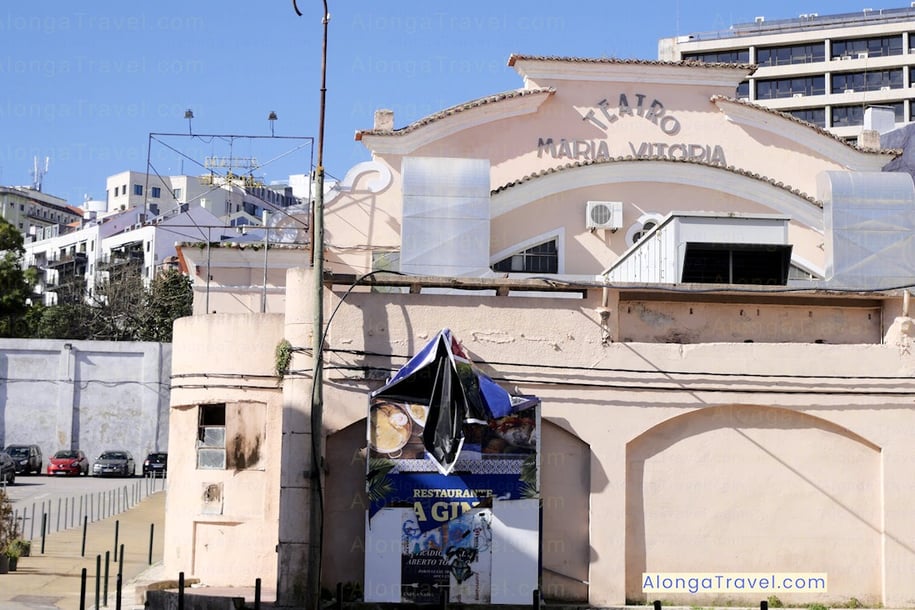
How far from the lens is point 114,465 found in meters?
52.5

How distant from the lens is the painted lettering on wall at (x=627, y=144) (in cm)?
2833

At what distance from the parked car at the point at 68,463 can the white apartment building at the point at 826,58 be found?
45.2 meters

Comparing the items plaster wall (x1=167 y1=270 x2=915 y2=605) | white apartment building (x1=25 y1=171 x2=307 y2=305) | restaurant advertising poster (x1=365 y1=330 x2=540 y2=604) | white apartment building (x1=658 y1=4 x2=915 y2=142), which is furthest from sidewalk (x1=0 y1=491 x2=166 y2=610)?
white apartment building (x1=658 y1=4 x2=915 y2=142)

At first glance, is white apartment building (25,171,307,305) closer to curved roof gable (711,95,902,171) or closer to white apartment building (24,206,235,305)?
white apartment building (24,206,235,305)

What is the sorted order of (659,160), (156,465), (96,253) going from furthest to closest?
(96,253), (156,465), (659,160)

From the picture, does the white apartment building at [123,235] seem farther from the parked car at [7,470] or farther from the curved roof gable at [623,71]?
the curved roof gable at [623,71]

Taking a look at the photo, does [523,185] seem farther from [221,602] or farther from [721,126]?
[221,602]

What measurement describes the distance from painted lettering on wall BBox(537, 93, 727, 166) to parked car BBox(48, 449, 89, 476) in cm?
3140

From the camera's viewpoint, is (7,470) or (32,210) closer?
(7,470)

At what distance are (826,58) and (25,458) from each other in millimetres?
53231

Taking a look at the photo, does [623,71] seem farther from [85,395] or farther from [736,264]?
[85,395]

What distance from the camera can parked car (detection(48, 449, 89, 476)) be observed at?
51.7 metres

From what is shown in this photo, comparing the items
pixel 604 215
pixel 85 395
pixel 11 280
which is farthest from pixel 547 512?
pixel 11 280

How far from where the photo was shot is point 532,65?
28219 millimetres
